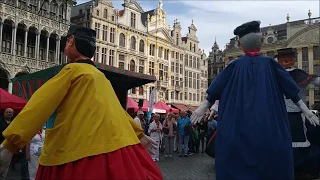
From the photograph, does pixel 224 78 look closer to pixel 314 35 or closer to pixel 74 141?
pixel 74 141

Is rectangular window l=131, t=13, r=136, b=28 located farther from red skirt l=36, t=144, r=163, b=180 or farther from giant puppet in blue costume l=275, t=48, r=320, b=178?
red skirt l=36, t=144, r=163, b=180

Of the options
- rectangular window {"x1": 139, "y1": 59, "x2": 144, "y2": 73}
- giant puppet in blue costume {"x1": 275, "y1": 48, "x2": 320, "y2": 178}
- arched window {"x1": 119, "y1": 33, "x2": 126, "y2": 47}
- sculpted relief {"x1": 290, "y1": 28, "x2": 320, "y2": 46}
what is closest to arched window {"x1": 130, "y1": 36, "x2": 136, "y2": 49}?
arched window {"x1": 119, "y1": 33, "x2": 126, "y2": 47}

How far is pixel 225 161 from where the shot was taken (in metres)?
3.12

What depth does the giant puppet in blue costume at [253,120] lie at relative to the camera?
9.86 feet

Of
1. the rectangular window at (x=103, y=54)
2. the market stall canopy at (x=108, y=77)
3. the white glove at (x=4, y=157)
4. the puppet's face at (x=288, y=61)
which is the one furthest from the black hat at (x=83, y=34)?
the rectangular window at (x=103, y=54)

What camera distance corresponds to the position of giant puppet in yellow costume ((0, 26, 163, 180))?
6.84 feet

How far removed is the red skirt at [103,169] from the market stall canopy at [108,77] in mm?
8371

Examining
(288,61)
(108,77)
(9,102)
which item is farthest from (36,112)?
(108,77)

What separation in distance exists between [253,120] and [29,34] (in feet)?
87.6

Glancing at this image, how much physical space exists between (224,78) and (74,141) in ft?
6.35

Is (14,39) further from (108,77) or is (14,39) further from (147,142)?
(147,142)

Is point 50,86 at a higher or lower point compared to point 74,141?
higher

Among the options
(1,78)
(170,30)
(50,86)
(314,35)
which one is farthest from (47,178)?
(314,35)

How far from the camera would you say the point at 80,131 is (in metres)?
2.18
